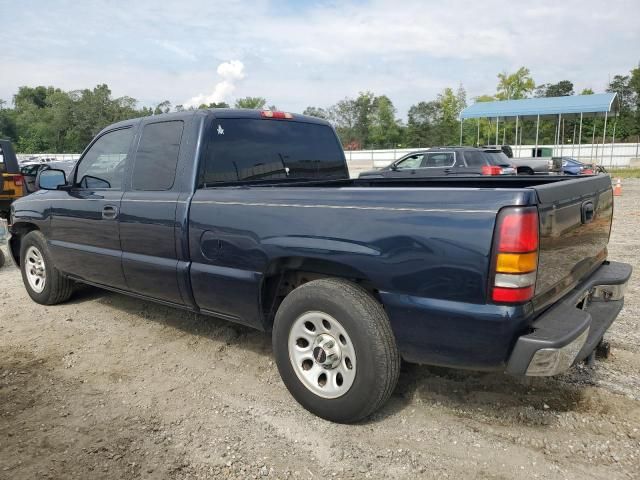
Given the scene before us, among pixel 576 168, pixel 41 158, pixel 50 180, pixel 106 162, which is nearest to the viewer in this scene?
pixel 106 162

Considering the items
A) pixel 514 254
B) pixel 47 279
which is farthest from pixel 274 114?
pixel 47 279

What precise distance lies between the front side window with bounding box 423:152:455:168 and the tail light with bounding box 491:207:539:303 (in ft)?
39.1

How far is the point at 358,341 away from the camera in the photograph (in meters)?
2.80

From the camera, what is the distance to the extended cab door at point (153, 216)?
3787mm

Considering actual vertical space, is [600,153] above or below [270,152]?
below

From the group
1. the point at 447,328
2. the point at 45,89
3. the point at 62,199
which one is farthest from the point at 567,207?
the point at 45,89

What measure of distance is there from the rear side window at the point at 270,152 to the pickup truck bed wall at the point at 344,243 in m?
0.09

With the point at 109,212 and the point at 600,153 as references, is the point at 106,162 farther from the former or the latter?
the point at 600,153

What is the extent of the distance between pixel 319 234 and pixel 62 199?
3126 millimetres

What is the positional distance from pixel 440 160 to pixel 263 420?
12.0 m

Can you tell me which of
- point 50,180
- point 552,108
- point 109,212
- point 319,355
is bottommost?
point 319,355

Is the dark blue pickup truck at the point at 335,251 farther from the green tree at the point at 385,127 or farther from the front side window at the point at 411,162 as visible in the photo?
the green tree at the point at 385,127

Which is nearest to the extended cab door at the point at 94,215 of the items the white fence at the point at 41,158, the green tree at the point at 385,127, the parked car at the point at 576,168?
the parked car at the point at 576,168

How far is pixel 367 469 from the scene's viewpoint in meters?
2.63
